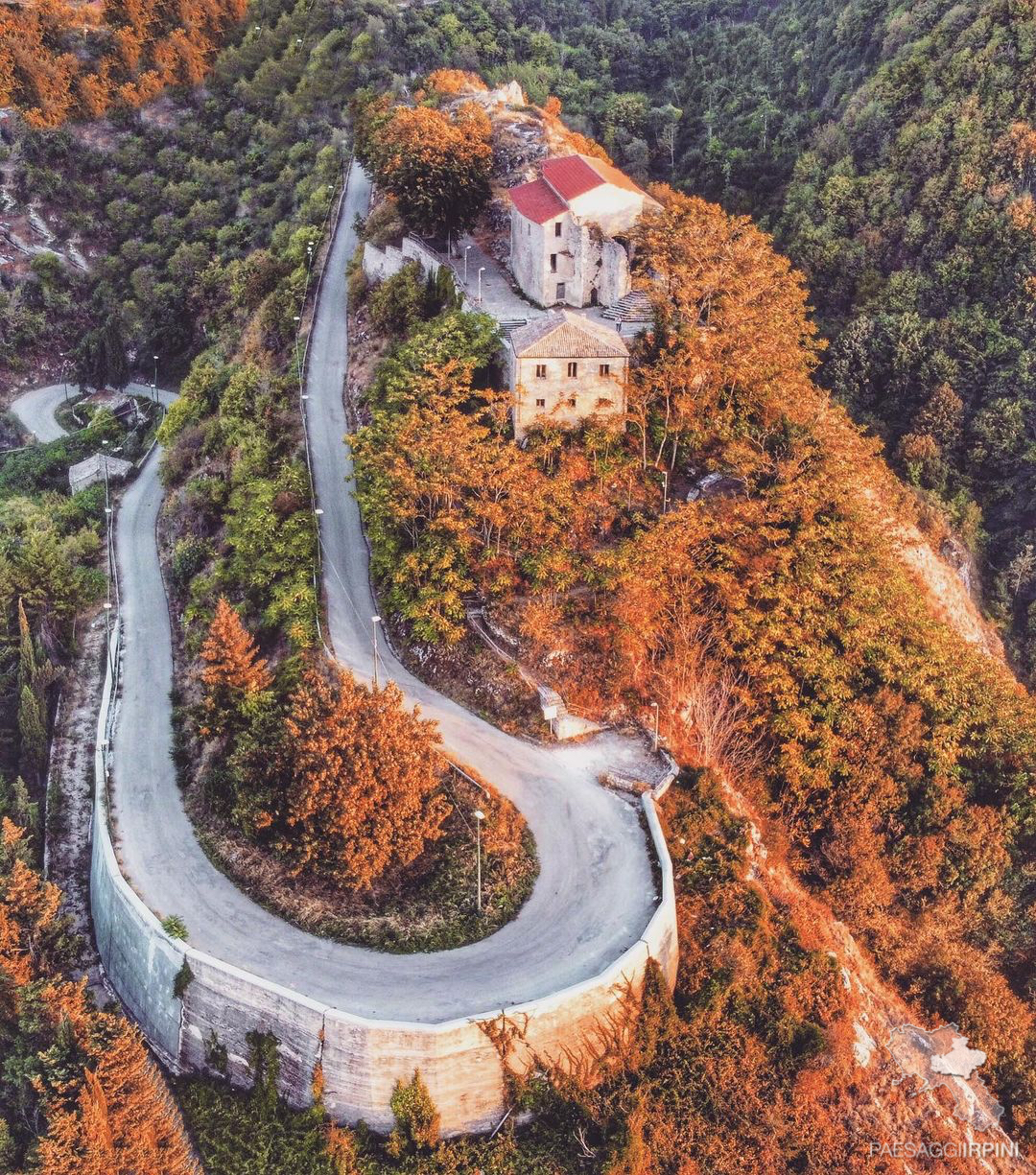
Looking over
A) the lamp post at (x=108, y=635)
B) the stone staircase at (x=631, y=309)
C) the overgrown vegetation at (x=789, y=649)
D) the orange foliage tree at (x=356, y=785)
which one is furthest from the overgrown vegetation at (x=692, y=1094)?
the stone staircase at (x=631, y=309)

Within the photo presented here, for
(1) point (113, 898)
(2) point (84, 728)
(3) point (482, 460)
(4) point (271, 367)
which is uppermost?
(3) point (482, 460)

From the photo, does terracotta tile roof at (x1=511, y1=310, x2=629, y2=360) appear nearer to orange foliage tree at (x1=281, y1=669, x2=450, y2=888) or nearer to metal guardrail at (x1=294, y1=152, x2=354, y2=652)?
metal guardrail at (x1=294, y1=152, x2=354, y2=652)

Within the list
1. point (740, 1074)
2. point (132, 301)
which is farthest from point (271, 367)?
point (740, 1074)

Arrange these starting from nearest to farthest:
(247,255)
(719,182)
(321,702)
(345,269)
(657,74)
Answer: (321,702) < (345,269) < (247,255) < (719,182) < (657,74)

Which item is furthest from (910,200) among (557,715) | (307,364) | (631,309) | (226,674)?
(226,674)

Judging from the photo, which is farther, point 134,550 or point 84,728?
point 134,550

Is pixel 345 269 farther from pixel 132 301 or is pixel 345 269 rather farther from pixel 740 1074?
pixel 740 1074

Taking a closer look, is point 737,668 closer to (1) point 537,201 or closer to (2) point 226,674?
(2) point 226,674
